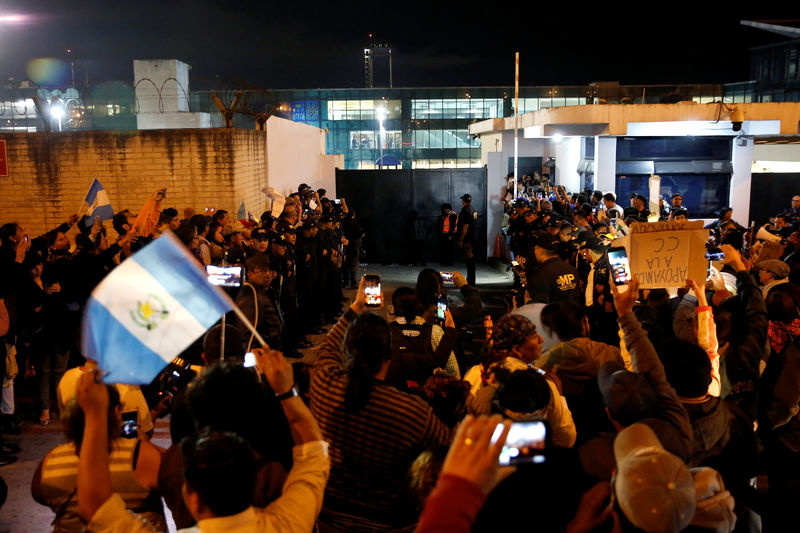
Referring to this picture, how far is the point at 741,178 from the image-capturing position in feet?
63.5

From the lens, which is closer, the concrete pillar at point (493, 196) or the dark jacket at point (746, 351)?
the dark jacket at point (746, 351)

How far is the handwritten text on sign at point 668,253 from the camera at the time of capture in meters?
5.85

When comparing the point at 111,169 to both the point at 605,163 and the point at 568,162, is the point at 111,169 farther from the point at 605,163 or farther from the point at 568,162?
the point at 568,162

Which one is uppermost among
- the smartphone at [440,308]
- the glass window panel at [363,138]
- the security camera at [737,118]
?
the glass window panel at [363,138]

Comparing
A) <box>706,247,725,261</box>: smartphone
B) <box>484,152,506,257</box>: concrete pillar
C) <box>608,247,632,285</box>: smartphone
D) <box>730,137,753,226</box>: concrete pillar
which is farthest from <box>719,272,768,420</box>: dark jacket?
<box>730,137,753,226</box>: concrete pillar

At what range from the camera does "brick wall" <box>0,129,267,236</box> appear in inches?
517

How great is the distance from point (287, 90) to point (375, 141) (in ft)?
31.2

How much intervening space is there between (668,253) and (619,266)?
2.92ft

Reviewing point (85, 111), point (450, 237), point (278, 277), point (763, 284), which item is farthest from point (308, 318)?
point (85, 111)

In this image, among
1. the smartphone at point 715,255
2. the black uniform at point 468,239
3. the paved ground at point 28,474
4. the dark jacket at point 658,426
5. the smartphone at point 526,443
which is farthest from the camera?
the black uniform at point 468,239

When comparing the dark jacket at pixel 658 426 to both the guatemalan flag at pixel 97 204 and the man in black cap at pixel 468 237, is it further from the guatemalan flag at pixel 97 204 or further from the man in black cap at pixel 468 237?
the man in black cap at pixel 468 237

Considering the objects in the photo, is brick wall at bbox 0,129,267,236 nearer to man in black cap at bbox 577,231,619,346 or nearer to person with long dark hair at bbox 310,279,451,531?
man in black cap at bbox 577,231,619,346

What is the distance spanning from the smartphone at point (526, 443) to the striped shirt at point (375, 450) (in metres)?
0.88

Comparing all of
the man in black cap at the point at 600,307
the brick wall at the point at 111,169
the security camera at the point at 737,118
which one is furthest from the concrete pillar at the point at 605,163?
the man in black cap at the point at 600,307
